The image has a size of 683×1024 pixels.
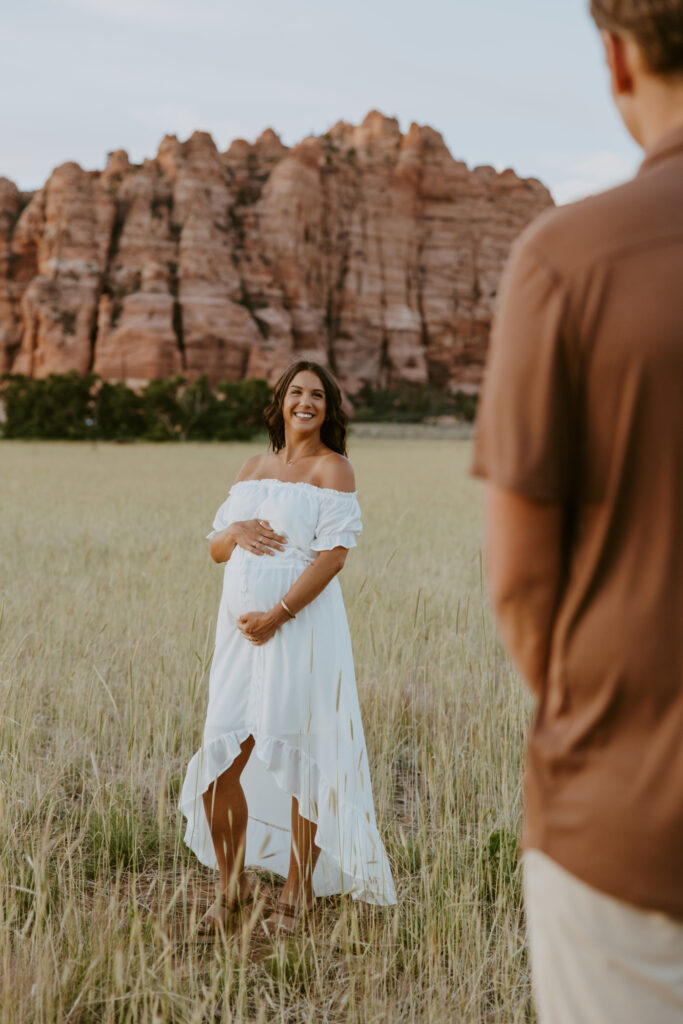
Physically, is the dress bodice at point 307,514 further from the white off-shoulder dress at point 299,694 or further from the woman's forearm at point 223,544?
the woman's forearm at point 223,544

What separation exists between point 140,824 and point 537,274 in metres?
3.19

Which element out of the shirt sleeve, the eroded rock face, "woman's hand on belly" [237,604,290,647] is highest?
the eroded rock face

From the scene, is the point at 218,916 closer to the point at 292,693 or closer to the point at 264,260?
the point at 292,693

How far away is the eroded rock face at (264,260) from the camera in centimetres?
9656

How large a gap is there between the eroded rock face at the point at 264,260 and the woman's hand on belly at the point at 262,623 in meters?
88.6

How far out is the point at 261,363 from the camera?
324ft

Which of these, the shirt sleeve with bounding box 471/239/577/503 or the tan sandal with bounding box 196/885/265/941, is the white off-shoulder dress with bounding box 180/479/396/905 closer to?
the tan sandal with bounding box 196/885/265/941

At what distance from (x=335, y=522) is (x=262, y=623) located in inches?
18.6

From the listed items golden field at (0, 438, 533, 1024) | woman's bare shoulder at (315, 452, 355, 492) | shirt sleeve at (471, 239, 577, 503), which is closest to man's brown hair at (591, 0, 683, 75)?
shirt sleeve at (471, 239, 577, 503)

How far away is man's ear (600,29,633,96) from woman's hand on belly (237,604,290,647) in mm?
2195

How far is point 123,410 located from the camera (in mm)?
61594

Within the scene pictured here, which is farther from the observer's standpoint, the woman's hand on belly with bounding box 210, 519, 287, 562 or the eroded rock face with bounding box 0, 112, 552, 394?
the eroded rock face with bounding box 0, 112, 552, 394

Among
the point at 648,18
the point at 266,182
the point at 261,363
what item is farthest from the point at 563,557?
the point at 266,182

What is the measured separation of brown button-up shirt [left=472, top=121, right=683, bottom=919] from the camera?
0.97m
